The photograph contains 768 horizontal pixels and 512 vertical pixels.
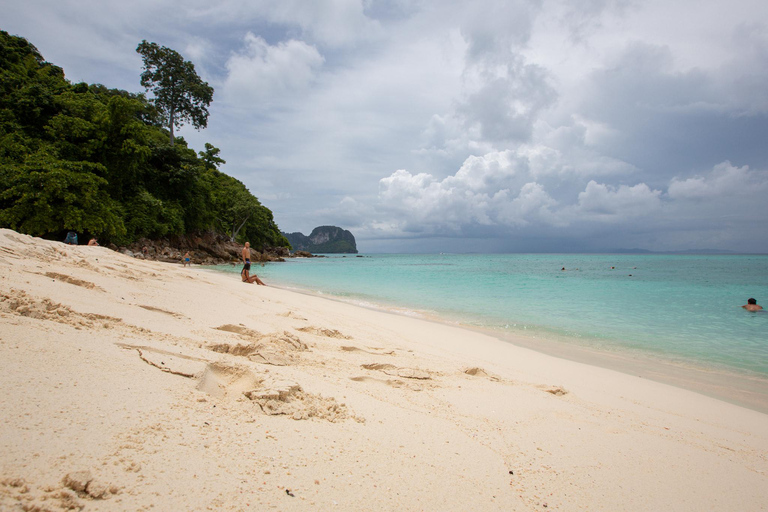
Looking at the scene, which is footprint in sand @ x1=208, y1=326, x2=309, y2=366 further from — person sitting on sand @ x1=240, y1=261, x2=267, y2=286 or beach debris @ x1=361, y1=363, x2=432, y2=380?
person sitting on sand @ x1=240, y1=261, x2=267, y2=286

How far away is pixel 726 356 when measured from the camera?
26.7 ft

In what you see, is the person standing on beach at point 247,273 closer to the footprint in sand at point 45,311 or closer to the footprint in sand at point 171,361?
the footprint in sand at point 45,311

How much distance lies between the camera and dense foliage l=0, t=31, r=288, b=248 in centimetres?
1852

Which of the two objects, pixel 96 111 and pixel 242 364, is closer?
pixel 242 364

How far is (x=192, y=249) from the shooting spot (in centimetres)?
3712

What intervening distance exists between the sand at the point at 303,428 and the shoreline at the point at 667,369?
894 mm

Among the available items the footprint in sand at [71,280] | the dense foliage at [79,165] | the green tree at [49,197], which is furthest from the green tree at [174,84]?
Answer: the footprint in sand at [71,280]

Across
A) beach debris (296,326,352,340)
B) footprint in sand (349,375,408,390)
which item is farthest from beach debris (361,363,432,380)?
beach debris (296,326,352,340)

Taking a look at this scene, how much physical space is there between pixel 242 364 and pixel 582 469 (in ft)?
10.3

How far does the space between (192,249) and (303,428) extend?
131ft

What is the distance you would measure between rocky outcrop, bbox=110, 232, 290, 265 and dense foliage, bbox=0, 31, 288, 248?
98 cm

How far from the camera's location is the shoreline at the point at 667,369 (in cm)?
577

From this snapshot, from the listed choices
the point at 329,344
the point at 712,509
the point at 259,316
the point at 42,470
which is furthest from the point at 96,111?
the point at 712,509

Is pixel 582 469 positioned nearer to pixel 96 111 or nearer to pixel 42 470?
pixel 42 470
